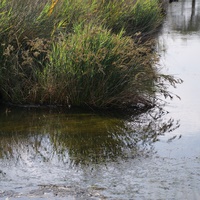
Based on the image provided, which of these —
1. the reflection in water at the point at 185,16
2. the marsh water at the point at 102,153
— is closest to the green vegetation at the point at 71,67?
the marsh water at the point at 102,153

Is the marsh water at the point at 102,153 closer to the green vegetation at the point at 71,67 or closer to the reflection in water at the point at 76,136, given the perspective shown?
the reflection in water at the point at 76,136

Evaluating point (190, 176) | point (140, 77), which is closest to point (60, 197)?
point (190, 176)

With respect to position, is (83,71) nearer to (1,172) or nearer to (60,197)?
(1,172)

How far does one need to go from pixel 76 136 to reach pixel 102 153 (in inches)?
31.0

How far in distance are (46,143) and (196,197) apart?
233cm

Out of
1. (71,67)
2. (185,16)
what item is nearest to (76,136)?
(71,67)

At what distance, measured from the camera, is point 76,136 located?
8.09 m

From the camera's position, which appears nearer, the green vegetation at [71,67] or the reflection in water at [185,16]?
the green vegetation at [71,67]

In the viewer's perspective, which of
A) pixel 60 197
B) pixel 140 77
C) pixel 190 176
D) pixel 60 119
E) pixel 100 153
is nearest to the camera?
pixel 60 197

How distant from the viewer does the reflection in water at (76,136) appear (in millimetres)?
7238

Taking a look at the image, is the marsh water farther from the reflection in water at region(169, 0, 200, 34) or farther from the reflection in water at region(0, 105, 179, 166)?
the reflection in water at region(169, 0, 200, 34)

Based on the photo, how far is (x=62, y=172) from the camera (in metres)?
6.60

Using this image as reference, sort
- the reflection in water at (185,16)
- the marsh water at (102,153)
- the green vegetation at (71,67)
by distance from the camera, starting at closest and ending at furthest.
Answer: the marsh water at (102,153) → the green vegetation at (71,67) → the reflection in water at (185,16)

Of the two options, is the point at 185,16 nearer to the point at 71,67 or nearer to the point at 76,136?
the point at 71,67
